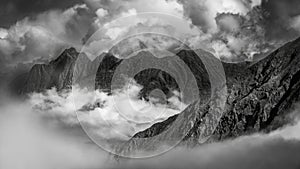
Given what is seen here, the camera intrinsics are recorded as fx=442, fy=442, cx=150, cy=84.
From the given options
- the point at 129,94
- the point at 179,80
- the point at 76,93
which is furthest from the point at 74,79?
the point at 179,80

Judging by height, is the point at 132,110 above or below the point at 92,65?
below

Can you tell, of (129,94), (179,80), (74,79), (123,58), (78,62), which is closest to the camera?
(78,62)

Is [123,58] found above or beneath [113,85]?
above

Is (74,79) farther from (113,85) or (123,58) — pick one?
(123,58)

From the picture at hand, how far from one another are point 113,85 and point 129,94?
20.8 metres

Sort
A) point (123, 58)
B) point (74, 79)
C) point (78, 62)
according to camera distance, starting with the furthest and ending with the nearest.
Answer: point (123, 58)
point (74, 79)
point (78, 62)

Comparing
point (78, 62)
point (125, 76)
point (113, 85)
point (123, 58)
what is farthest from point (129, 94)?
point (78, 62)

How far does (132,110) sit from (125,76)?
870cm

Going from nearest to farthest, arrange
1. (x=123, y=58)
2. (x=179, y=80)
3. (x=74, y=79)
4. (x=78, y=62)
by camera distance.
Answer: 1. (x=78, y=62)
2. (x=74, y=79)
3. (x=123, y=58)
4. (x=179, y=80)

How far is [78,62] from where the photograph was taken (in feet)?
242

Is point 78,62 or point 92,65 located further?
point 92,65

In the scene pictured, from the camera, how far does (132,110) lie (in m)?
107

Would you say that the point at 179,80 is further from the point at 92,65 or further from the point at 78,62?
the point at 78,62

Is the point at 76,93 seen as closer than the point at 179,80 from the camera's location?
Yes
